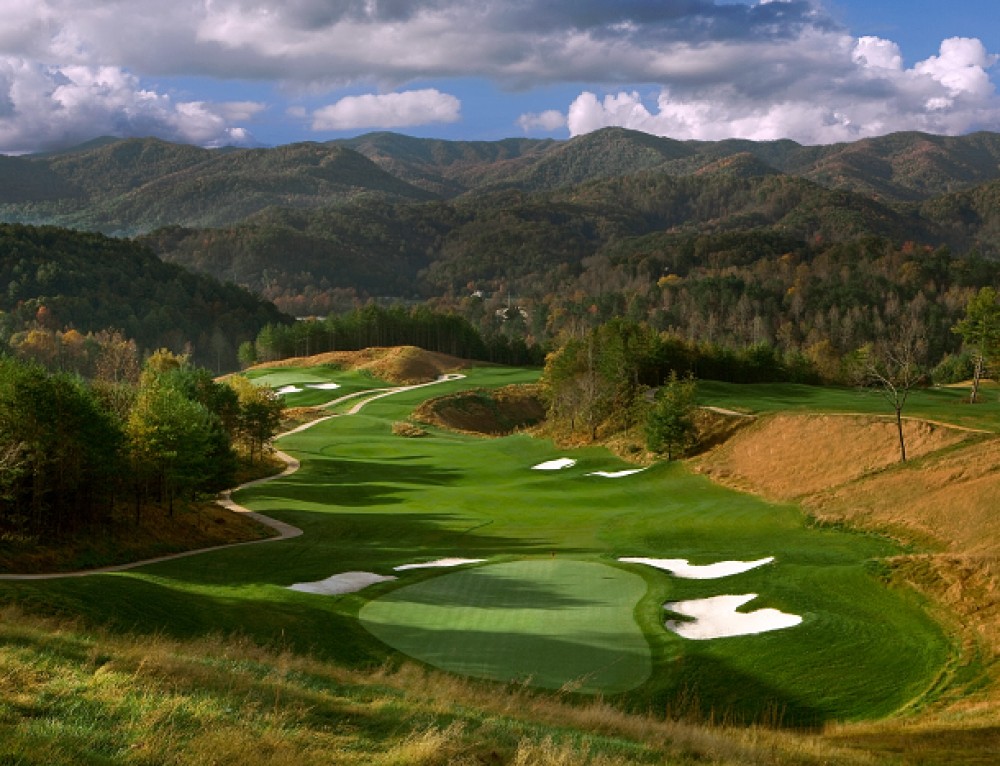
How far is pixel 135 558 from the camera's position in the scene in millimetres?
32562

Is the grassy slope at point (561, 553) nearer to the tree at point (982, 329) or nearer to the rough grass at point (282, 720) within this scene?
the rough grass at point (282, 720)

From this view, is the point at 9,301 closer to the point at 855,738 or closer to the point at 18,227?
the point at 18,227

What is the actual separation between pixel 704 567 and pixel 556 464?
2752 centimetres

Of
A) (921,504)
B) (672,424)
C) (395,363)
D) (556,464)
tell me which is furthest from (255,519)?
(395,363)

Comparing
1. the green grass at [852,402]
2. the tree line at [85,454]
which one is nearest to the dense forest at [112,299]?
the green grass at [852,402]

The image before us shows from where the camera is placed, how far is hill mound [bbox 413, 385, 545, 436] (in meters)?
86.9

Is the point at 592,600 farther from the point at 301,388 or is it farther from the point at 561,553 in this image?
the point at 301,388

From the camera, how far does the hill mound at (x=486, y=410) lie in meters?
86.9

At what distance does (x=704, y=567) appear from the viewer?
92.4 ft

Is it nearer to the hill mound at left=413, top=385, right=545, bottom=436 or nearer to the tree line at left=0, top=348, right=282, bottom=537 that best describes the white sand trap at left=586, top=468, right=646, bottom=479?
the tree line at left=0, top=348, right=282, bottom=537

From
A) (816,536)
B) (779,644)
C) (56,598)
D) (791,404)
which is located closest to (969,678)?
(779,644)

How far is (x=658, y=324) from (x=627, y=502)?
161150 millimetres

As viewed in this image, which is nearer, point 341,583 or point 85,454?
point 341,583

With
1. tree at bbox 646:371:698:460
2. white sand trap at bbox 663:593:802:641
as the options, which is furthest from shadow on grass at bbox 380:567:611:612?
tree at bbox 646:371:698:460
